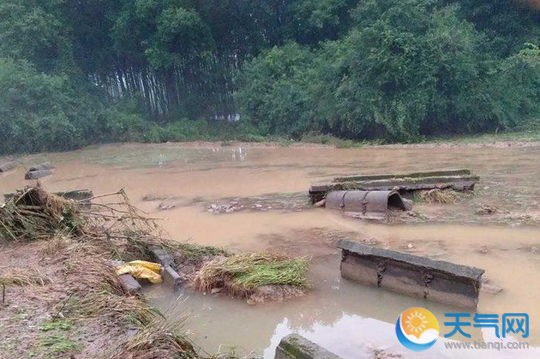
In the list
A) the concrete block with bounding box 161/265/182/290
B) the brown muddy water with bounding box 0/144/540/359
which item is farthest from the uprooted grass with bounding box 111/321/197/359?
the concrete block with bounding box 161/265/182/290

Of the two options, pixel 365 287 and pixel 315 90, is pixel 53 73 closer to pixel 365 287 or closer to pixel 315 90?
A: pixel 315 90

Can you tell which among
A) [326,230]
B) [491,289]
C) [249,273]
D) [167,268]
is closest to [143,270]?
[167,268]

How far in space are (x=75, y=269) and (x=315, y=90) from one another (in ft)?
57.5

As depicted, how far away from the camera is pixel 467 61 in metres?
19.6

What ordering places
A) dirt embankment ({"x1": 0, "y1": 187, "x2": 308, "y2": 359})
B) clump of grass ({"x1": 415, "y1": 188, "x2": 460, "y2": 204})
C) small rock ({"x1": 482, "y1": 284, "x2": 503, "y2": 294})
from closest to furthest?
dirt embankment ({"x1": 0, "y1": 187, "x2": 308, "y2": 359}) → small rock ({"x1": 482, "y1": 284, "x2": 503, "y2": 294}) → clump of grass ({"x1": 415, "y1": 188, "x2": 460, "y2": 204})

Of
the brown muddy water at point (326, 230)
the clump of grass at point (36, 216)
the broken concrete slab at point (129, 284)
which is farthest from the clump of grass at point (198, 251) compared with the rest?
the clump of grass at point (36, 216)

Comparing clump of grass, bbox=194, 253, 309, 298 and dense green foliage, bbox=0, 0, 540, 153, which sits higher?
dense green foliage, bbox=0, 0, 540, 153

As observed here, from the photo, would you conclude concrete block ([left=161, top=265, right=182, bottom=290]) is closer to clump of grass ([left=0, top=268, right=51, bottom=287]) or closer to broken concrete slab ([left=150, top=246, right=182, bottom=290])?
broken concrete slab ([left=150, top=246, right=182, bottom=290])

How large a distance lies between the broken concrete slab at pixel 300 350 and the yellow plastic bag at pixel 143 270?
9.83ft

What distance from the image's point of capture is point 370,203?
898 centimetres

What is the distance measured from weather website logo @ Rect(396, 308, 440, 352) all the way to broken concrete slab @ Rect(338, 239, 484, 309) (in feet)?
0.94

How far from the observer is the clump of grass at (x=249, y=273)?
6015mm

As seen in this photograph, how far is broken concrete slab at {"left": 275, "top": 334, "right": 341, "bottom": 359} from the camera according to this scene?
12.2 ft

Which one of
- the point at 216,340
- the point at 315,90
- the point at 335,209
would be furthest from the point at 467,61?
the point at 216,340
